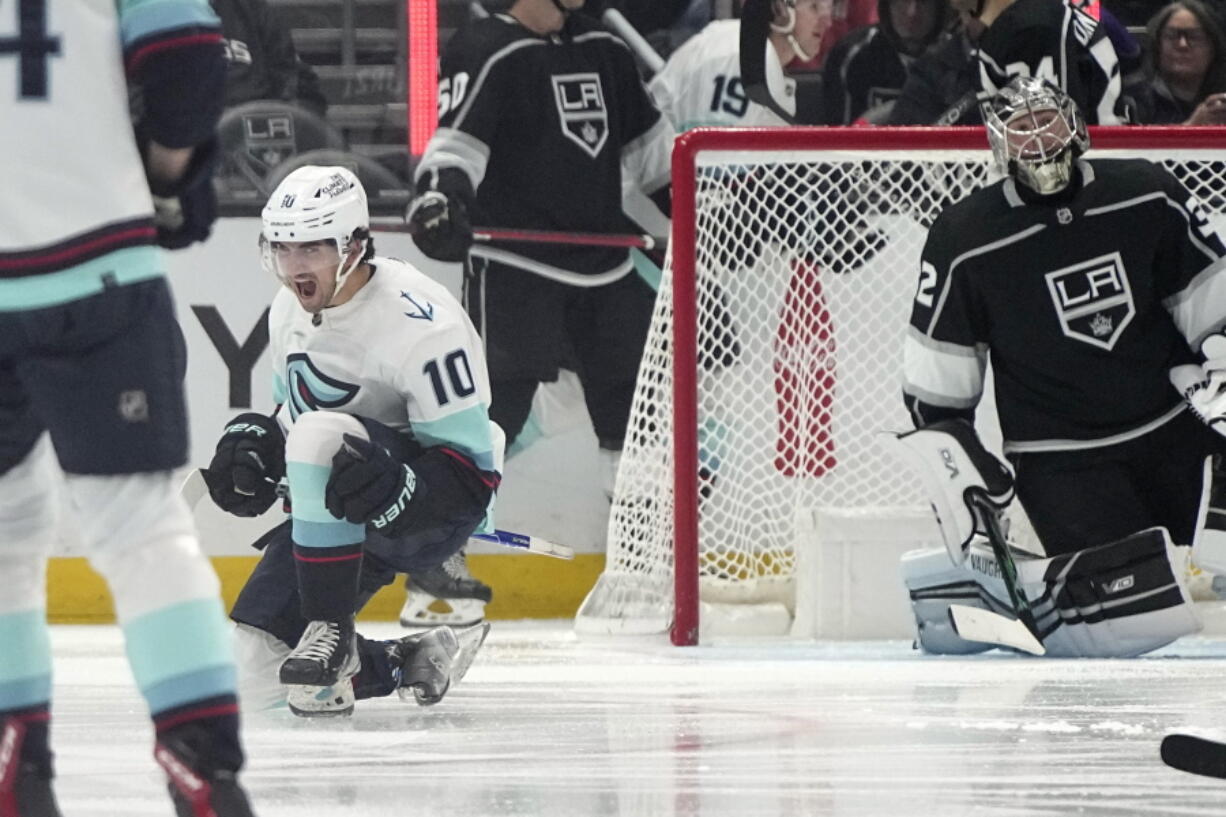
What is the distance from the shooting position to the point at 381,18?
15.1 feet

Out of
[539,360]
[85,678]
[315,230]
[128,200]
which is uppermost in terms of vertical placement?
[128,200]

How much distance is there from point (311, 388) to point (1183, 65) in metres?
2.36

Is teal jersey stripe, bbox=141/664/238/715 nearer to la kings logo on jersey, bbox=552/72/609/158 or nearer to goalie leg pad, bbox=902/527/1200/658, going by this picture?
goalie leg pad, bbox=902/527/1200/658

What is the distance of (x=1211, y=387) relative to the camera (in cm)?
351

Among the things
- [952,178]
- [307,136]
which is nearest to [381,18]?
[307,136]

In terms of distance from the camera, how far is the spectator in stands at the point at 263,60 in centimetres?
459

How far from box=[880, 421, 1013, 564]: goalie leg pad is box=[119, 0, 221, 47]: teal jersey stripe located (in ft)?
6.86

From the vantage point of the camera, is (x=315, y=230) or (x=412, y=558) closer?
(x=315, y=230)

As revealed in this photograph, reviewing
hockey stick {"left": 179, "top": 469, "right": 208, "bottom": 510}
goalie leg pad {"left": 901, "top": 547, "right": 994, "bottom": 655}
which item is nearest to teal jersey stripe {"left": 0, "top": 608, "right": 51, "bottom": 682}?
hockey stick {"left": 179, "top": 469, "right": 208, "bottom": 510}

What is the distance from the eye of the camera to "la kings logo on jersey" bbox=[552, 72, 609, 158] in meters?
4.48

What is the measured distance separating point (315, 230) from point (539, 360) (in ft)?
5.70

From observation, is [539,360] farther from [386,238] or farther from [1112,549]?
[1112,549]

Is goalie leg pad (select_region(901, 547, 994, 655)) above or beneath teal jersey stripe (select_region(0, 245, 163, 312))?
beneath

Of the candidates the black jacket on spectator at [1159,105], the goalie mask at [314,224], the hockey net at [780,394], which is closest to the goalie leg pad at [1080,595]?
the hockey net at [780,394]
